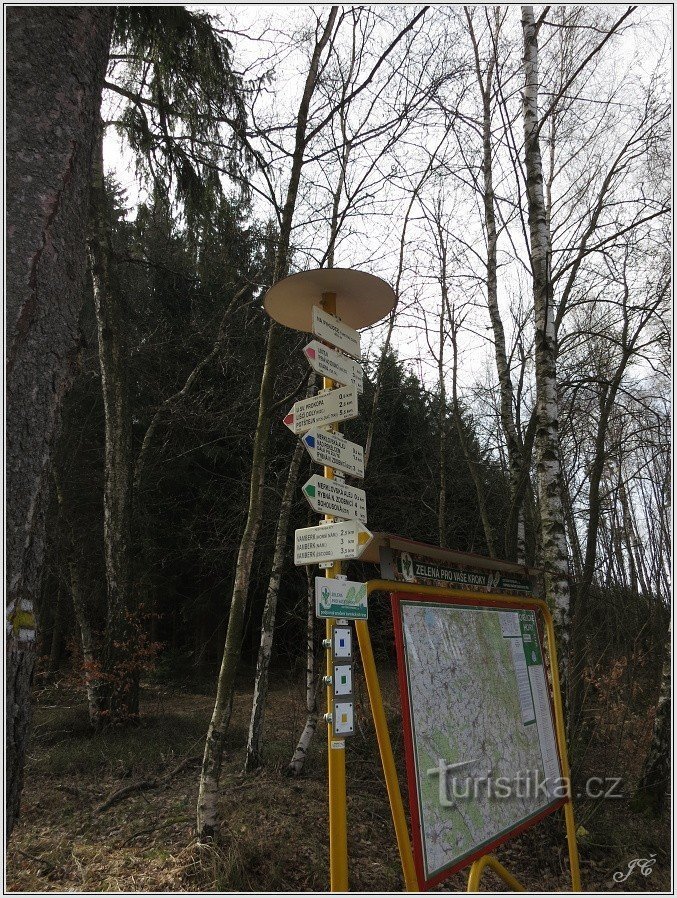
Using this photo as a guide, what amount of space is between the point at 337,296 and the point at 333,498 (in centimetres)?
125

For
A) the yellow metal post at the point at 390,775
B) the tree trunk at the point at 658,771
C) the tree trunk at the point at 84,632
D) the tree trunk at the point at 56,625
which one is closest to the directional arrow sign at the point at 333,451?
the yellow metal post at the point at 390,775

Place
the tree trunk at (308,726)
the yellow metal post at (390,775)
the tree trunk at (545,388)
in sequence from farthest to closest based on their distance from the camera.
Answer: the tree trunk at (308,726) < the tree trunk at (545,388) < the yellow metal post at (390,775)

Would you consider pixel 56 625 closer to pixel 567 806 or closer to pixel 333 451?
pixel 567 806

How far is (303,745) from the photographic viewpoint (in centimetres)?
586

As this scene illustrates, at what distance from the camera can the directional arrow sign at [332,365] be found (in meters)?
2.76

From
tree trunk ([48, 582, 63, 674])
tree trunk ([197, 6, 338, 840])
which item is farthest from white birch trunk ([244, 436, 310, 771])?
tree trunk ([48, 582, 63, 674])

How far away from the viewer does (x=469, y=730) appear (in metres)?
2.67

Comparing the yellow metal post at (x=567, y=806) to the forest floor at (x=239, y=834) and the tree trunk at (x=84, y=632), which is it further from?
the tree trunk at (x=84, y=632)

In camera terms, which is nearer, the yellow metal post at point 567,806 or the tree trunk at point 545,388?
the yellow metal post at point 567,806

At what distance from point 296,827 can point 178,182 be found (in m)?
6.18

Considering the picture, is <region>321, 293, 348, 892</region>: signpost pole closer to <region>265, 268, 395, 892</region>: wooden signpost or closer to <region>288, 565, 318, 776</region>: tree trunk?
<region>265, 268, 395, 892</region>: wooden signpost

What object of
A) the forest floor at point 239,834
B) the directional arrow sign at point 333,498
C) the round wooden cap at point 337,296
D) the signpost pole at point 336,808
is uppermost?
the round wooden cap at point 337,296

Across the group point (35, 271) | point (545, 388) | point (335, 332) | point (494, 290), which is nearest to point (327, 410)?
point (335, 332)

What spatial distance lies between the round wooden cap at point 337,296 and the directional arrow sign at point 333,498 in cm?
92
